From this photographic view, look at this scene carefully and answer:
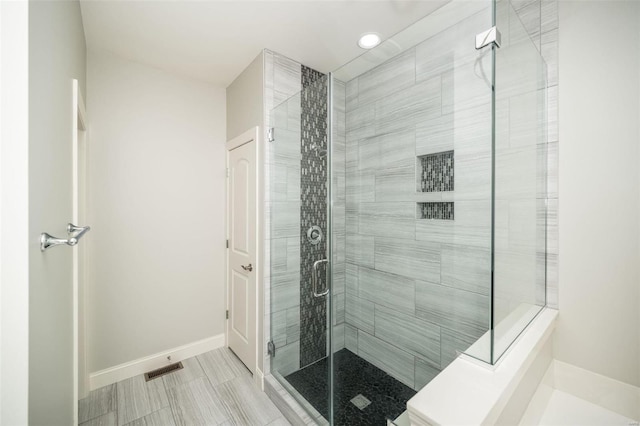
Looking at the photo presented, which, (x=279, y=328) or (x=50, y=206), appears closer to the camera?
(x=50, y=206)

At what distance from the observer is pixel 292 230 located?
1.95 meters

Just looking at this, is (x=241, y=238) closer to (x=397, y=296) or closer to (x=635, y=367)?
(x=397, y=296)

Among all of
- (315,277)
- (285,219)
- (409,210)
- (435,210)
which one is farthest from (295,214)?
(435,210)

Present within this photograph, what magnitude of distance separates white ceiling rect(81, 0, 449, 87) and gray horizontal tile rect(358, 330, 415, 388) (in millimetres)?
1939

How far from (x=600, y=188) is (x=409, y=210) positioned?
92cm

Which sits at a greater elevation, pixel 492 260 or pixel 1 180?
pixel 1 180

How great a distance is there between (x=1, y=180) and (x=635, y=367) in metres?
2.43

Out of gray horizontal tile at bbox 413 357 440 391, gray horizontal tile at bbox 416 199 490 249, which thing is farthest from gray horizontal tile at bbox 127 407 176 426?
gray horizontal tile at bbox 416 199 490 249

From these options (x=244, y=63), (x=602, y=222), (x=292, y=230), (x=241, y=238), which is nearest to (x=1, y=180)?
(x=292, y=230)

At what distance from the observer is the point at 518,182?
1.22 metres

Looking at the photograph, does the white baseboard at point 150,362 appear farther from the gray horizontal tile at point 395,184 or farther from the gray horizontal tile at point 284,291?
the gray horizontal tile at point 395,184

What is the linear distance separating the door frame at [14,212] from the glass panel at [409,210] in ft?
3.83

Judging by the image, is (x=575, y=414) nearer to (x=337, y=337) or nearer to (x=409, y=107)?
(x=337, y=337)

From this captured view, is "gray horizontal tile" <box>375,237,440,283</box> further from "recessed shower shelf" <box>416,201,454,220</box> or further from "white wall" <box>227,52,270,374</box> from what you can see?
"white wall" <box>227,52,270,374</box>
